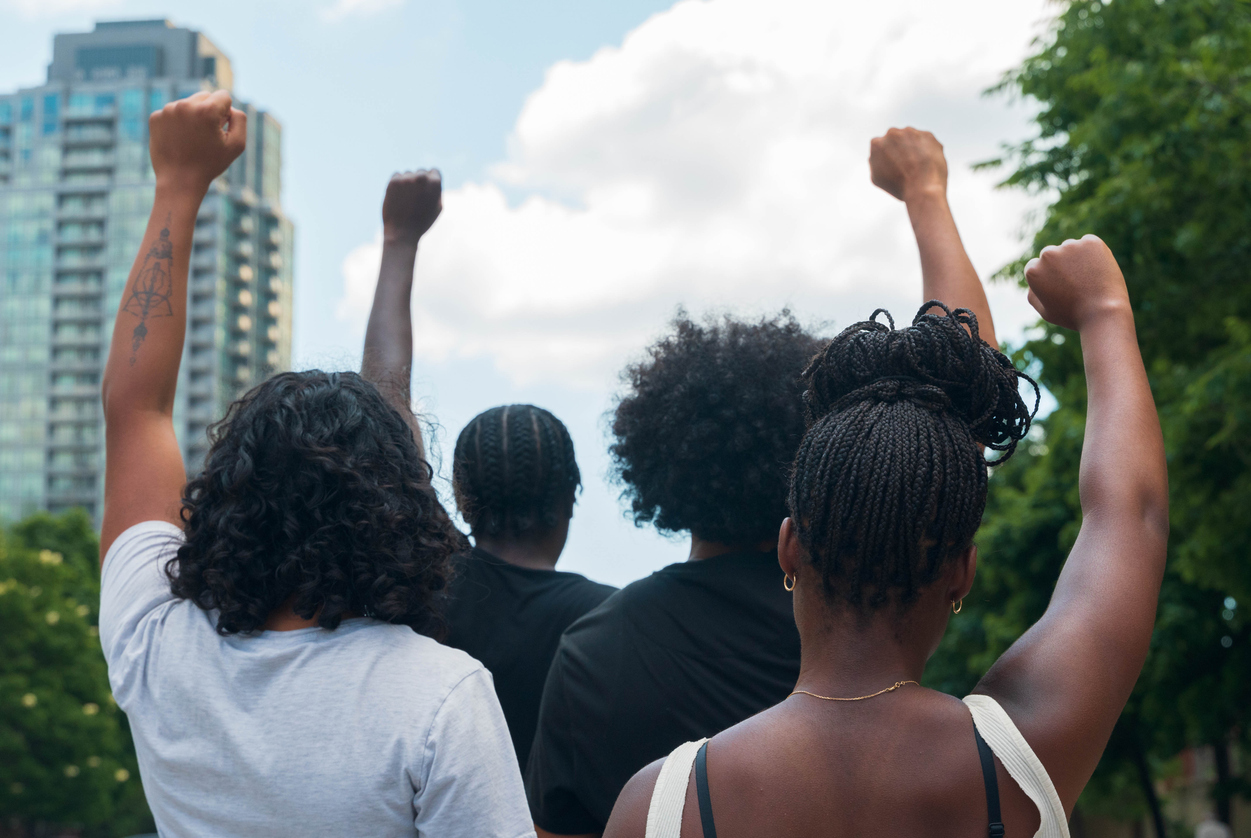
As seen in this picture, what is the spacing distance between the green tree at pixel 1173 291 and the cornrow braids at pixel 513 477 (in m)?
7.38

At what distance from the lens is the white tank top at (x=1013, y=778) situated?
4.98 ft

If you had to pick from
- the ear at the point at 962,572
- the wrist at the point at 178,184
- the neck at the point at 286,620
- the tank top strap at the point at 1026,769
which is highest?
the wrist at the point at 178,184

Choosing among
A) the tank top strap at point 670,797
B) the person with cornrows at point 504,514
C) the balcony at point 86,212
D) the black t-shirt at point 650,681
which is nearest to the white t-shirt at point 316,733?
the tank top strap at point 670,797

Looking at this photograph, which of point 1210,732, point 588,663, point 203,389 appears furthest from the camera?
point 203,389

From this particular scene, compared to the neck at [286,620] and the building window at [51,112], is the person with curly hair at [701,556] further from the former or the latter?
the building window at [51,112]

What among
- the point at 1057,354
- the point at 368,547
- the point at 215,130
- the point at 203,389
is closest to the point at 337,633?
the point at 368,547

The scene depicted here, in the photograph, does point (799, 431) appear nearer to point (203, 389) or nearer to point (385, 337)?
point (385, 337)

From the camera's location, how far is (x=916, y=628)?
→ 5.41 ft

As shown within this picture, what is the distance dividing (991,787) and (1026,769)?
51 millimetres

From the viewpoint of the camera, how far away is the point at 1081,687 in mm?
1570

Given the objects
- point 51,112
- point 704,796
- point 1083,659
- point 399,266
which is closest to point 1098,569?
point 1083,659

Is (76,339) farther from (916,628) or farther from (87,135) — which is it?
(916,628)

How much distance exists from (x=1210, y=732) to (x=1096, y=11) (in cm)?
876

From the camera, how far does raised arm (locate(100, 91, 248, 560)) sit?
205 cm
